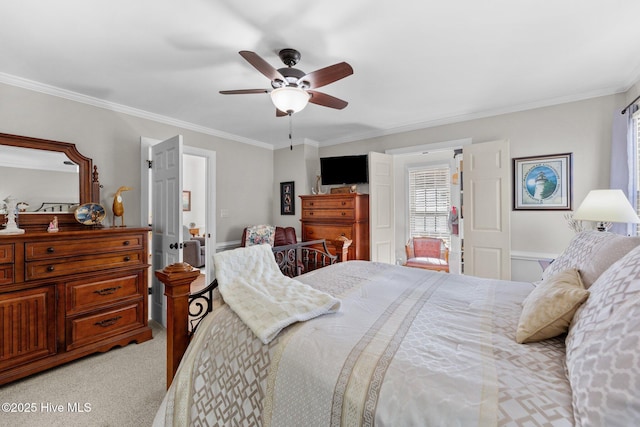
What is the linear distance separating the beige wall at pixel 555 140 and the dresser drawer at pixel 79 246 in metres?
3.95

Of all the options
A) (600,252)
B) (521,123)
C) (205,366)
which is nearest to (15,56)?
(205,366)

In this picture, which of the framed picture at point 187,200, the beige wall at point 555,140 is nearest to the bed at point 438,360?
the beige wall at point 555,140

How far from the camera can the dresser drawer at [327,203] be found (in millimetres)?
3967

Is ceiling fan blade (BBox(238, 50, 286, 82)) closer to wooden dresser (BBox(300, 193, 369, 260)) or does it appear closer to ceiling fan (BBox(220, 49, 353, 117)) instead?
ceiling fan (BBox(220, 49, 353, 117))

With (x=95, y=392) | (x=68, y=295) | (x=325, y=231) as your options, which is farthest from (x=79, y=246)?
(x=325, y=231)

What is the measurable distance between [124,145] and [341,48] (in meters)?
2.69

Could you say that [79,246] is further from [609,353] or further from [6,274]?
[609,353]

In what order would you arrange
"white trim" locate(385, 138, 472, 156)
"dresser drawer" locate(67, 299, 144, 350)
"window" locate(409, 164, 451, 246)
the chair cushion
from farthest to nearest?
"window" locate(409, 164, 451, 246), the chair cushion, "white trim" locate(385, 138, 472, 156), "dresser drawer" locate(67, 299, 144, 350)

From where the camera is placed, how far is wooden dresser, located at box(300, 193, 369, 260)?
12.9 ft

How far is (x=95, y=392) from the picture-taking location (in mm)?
1933

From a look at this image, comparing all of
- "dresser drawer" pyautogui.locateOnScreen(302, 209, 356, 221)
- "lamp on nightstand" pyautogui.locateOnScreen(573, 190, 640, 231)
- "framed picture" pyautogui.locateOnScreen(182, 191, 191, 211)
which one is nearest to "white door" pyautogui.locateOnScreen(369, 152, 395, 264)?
"dresser drawer" pyautogui.locateOnScreen(302, 209, 356, 221)

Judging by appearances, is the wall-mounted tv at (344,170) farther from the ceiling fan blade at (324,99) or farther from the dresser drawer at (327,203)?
the ceiling fan blade at (324,99)

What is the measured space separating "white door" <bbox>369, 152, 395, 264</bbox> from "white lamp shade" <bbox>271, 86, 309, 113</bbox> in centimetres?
207

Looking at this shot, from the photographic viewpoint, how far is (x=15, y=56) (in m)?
2.14
